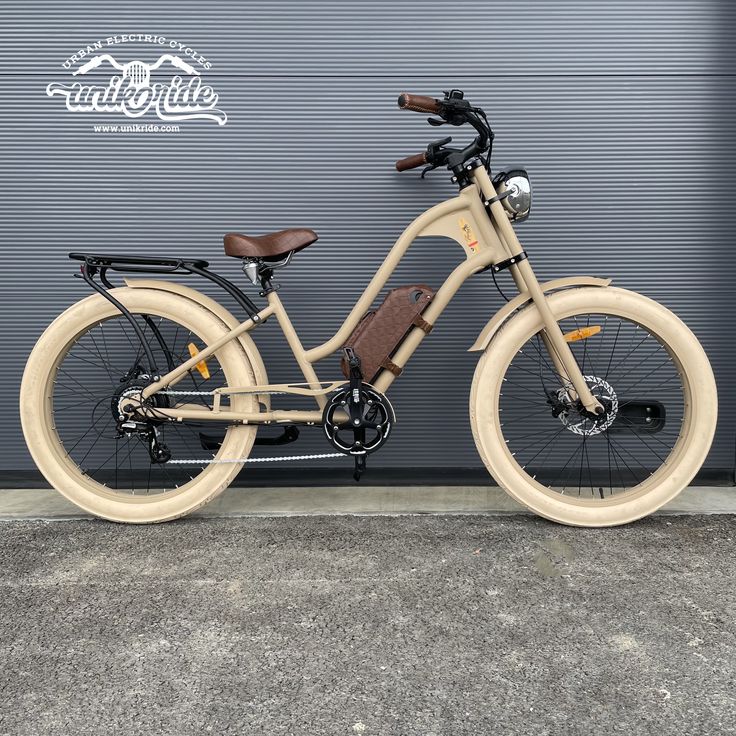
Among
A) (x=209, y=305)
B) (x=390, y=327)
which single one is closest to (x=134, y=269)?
(x=209, y=305)

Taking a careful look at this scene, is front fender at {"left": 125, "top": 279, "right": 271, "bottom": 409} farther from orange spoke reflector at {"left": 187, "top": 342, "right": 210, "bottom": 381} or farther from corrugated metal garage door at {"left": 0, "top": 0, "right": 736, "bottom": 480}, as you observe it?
corrugated metal garage door at {"left": 0, "top": 0, "right": 736, "bottom": 480}

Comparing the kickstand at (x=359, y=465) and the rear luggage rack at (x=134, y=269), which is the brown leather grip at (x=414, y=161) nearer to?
the rear luggage rack at (x=134, y=269)

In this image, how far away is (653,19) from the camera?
3.29 metres

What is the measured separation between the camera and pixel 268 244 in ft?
9.23

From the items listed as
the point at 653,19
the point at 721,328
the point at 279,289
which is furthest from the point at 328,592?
the point at 653,19

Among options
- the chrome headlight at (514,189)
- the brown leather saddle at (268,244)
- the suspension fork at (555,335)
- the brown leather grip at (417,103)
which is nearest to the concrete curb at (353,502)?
the suspension fork at (555,335)

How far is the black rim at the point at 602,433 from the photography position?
338cm

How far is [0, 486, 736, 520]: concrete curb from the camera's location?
3.07 meters

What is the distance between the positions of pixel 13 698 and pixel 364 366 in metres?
1.65

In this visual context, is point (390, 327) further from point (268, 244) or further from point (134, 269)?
point (134, 269)

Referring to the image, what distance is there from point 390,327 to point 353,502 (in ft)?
2.84

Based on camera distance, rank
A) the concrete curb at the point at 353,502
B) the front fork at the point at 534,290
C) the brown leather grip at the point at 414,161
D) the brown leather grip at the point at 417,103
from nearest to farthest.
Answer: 1. the brown leather grip at the point at 417,103
2. the front fork at the point at 534,290
3. the brown leather grip at the point at 414,161
4. the concrete curb at the point at 353,502

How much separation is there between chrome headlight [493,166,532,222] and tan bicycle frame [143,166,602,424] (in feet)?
0.15

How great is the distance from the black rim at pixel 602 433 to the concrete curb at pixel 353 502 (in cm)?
27
